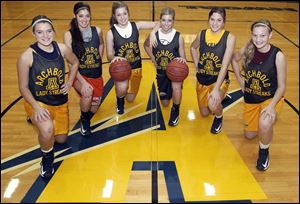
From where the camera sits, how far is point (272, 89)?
2730mm

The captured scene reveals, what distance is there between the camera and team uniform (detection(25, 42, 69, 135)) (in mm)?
2518

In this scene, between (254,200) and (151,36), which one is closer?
(254,200)

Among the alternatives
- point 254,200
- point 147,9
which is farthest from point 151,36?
point 147,9

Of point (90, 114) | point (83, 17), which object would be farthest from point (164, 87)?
point (83, 17)

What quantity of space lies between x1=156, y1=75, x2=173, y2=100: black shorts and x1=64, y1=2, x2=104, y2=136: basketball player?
0.62 metres

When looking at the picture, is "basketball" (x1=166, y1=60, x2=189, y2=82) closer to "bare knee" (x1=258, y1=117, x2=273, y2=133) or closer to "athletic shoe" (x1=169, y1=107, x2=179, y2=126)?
"athletic shoe" (x1=169, y1=107, x2=179, y2=126)

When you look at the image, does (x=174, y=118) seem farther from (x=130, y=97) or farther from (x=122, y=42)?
(x=122, y=42)

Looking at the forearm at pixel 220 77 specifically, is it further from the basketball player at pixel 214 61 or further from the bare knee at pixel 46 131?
the bare knee at pixel 46 131

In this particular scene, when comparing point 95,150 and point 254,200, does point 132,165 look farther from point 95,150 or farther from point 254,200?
point 254,200

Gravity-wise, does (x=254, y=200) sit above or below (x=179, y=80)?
below

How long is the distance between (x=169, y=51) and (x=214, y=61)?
0.45 metres

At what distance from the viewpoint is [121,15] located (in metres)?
3.28

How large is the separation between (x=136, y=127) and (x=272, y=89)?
124 cm

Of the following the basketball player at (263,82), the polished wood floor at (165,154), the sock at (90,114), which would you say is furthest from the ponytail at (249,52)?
the sock at (90,114)
